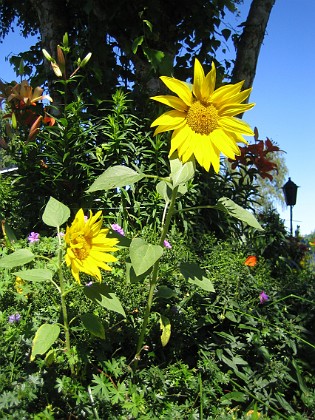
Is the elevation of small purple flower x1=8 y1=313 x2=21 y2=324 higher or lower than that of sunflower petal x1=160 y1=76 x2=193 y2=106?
lower

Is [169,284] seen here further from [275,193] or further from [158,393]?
[275,193]

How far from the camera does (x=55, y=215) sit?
1766 mm

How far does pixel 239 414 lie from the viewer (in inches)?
75.6

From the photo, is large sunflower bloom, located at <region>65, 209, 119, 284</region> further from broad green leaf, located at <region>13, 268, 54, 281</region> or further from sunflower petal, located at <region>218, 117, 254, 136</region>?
sunflower petal, located at <region>218, 117, 254, 136</region>

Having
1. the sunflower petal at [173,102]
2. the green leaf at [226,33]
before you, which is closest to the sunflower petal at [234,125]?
the sunflower petal at [173,102]

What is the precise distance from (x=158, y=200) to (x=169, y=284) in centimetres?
116

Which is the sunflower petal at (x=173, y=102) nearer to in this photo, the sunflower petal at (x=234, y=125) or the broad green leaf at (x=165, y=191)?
the sunflower petal at (x=234, y=125)

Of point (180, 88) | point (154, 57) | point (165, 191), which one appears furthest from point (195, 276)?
point (154, 57)

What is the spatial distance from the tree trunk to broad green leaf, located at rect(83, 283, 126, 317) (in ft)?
12.7

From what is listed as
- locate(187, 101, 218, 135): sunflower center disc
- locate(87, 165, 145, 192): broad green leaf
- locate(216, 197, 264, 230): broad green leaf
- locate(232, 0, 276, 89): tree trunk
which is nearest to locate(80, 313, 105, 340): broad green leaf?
A: locate(87, 165, 145, 192): broad green leaf

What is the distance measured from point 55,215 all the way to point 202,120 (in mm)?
662

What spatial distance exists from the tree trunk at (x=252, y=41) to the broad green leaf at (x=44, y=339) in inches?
159

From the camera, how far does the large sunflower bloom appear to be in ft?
4.99

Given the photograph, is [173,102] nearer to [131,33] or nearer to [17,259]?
[17,259]
